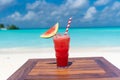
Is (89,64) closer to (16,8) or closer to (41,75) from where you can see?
(41,75)

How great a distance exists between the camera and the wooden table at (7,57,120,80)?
173 cm

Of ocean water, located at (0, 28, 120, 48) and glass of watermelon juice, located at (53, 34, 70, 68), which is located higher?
glass of watermelon juice, located at (53, 34, 70, 68)

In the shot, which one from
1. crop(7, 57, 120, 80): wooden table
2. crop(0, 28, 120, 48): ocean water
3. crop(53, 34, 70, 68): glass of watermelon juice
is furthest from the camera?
crop(0, 28, 120, 48): ocean water

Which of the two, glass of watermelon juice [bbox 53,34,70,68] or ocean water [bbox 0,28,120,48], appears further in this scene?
ocean water [bbox 0,28,120,48]

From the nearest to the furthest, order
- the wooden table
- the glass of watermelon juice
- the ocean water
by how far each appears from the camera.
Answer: the wooden table < the glass of watermelon juice < the ocean water

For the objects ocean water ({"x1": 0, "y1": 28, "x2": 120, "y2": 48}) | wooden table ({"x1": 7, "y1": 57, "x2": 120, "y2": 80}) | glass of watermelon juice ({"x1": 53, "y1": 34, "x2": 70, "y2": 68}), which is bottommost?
ocean water ({"x1": 0, "y1": 28, "x2": 120, "y2": 48})

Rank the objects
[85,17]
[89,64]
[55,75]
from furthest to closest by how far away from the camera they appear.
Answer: [85,17] → [89,64] → [55,75]

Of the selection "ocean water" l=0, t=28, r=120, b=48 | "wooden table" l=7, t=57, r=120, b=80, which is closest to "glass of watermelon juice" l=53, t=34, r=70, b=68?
"wooden table" l=7, t=57, r=120, b=80

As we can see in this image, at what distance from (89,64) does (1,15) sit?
47.0 feet

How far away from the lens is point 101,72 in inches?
72.8

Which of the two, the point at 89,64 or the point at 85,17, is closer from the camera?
the point at 89,64

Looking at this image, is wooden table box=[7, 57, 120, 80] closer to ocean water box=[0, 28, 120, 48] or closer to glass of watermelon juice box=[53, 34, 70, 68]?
glass of watermelon juice box=[53, 34, 70, 68]

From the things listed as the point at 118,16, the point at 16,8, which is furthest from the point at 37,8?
the point at 118,16

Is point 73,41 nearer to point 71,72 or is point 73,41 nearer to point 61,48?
point 61,48
